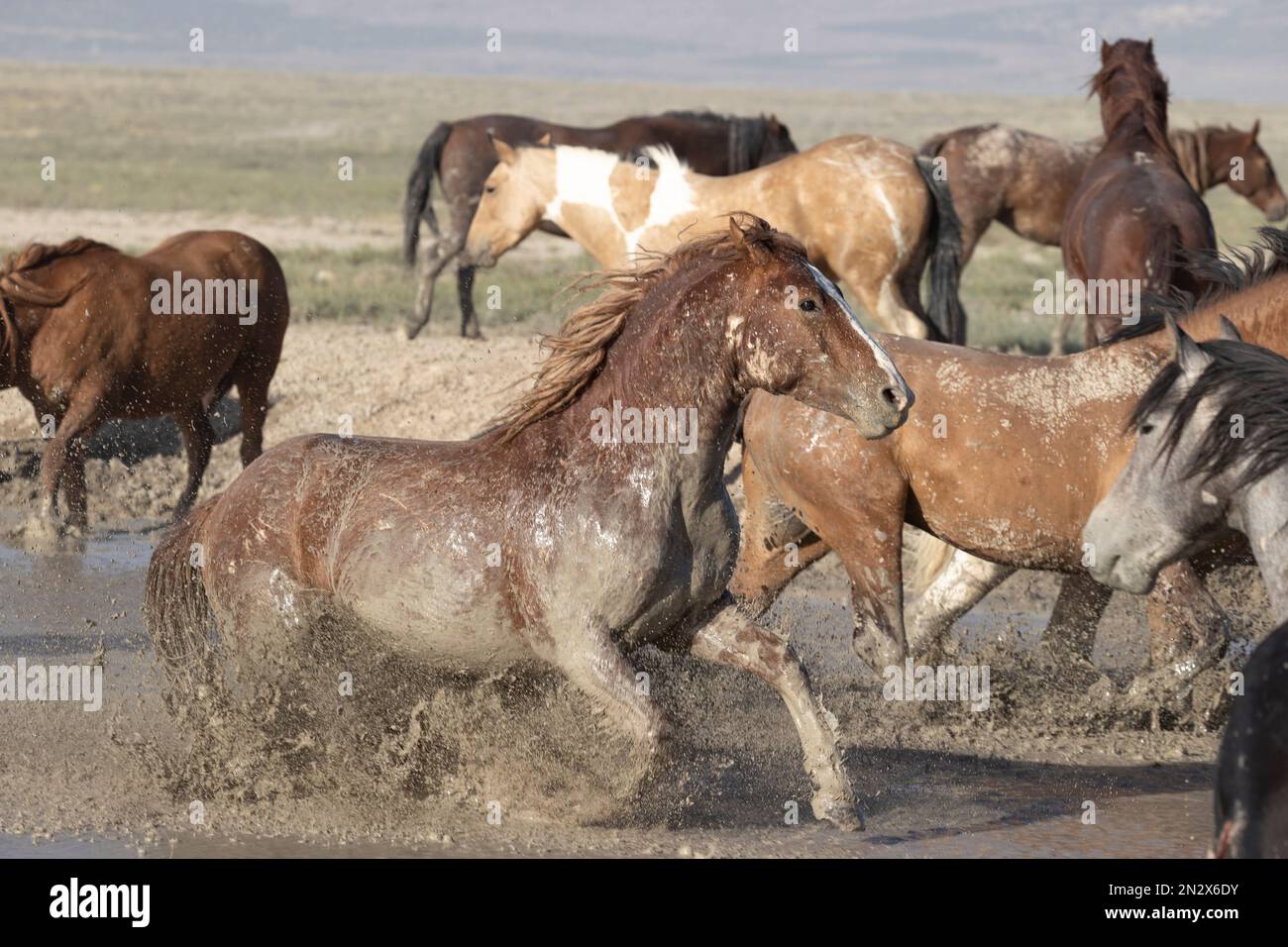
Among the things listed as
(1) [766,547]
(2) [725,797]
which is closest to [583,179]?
(1) [766,547]

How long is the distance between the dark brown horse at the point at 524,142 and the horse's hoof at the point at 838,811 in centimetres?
970

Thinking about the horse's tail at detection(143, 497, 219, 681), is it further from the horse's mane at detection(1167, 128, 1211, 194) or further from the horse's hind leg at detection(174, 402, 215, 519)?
the horse's mane at detection(1167, 128, 1211, 194)

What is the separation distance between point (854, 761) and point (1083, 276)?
5264 mm

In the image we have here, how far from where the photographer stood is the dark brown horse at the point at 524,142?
48.1ft

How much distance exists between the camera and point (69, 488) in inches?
360

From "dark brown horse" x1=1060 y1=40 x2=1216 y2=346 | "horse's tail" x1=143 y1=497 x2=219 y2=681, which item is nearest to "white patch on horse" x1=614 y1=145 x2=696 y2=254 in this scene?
"dark brown horse" x1=1060 y1=40 x2=1216 y2=346

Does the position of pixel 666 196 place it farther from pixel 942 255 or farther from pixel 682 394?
pixel 682 394

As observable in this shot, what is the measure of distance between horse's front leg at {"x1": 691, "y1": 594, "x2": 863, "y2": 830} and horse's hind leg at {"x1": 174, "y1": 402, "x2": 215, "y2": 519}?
5562 mm

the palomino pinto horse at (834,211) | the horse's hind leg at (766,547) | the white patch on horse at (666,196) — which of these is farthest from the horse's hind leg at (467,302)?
the horse's hind leg at (766,547)

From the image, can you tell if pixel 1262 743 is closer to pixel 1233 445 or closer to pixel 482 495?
pixel 1233 445

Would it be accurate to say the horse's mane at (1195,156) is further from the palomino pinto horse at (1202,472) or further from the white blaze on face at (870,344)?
the white blaze on face at (870,344)

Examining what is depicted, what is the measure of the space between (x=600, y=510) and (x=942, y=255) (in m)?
6.69

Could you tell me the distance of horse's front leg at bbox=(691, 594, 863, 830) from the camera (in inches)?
189
